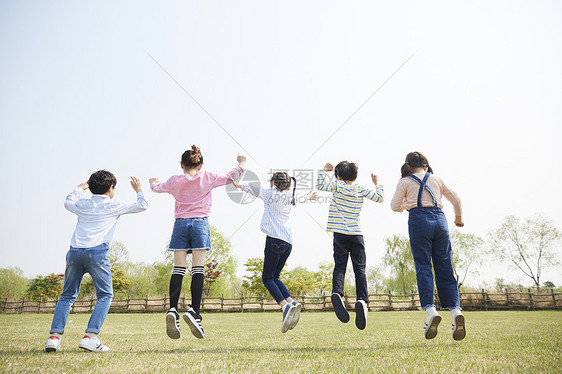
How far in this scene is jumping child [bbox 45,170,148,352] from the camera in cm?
381

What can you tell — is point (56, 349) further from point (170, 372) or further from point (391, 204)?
point (391, 204)

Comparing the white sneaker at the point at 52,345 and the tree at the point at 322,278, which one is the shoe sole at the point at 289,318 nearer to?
the white sneaker at the point at 52,345

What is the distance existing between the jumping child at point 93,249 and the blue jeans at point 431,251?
3.32 metres

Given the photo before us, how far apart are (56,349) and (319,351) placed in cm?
274

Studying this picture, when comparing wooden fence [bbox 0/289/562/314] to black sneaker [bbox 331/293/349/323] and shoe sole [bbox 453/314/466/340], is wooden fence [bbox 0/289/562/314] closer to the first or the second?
black sneaker [bbox 331/293/349/323]

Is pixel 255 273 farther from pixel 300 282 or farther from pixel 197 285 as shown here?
pixel 197 285

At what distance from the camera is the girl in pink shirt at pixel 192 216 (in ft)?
14.0

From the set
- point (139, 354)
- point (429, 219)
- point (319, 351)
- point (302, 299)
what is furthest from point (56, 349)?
point (302, 299)

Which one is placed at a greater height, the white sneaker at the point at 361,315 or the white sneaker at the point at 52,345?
the white sneaker at the point at 361,315

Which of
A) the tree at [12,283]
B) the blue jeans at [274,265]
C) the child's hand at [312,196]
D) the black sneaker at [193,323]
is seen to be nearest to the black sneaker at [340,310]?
the blue jeans at [274,265]

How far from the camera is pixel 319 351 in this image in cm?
365

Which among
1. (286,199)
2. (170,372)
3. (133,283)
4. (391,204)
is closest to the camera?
(170,372)

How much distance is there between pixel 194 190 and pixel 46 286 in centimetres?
4338

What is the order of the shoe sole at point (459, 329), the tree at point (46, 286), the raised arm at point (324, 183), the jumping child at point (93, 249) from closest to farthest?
the jumping child at point (93, 249) < the shoe sole at point (459, 329) < the raised arm at point (324, 183) < the tree at point (46, 286)
